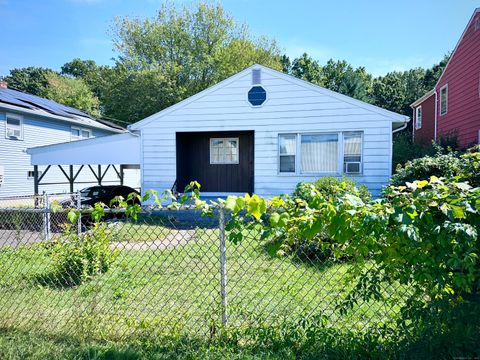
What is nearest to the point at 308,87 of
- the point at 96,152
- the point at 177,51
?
the point at 96,152

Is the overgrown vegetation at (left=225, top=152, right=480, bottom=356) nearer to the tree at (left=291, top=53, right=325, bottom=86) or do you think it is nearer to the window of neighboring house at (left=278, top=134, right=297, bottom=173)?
the window of neighboring house at (left=278, top=134, right=297, bottom=173)

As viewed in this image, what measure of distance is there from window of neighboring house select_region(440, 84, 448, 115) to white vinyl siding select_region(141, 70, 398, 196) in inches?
281

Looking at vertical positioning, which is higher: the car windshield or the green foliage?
the green foliage

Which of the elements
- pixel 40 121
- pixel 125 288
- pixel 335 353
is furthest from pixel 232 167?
pixel 40 121

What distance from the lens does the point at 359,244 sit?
88.7 inches

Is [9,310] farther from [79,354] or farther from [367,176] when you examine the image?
[367,176]

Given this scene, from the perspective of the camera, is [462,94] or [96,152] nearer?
[96,152]

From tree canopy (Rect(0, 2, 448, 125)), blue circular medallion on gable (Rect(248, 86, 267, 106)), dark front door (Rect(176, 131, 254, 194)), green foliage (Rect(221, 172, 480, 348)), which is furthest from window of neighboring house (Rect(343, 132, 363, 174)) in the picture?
tree canopy (Rect(0, 2, 448, 125))

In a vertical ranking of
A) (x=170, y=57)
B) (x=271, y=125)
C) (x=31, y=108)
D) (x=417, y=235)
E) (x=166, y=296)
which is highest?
(x=170, y=57)

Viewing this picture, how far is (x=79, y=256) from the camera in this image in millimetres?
4840

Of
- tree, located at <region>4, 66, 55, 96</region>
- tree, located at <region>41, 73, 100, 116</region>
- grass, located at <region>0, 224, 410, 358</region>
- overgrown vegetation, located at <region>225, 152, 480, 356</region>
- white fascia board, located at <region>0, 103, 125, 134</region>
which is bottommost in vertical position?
grass, located at <region>0, 224, 410, 358</region>

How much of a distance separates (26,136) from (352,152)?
55.2ft

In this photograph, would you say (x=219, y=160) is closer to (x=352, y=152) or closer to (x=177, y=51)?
(x=352, y=152)

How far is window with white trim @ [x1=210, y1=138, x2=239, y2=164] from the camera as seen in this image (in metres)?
12.9
